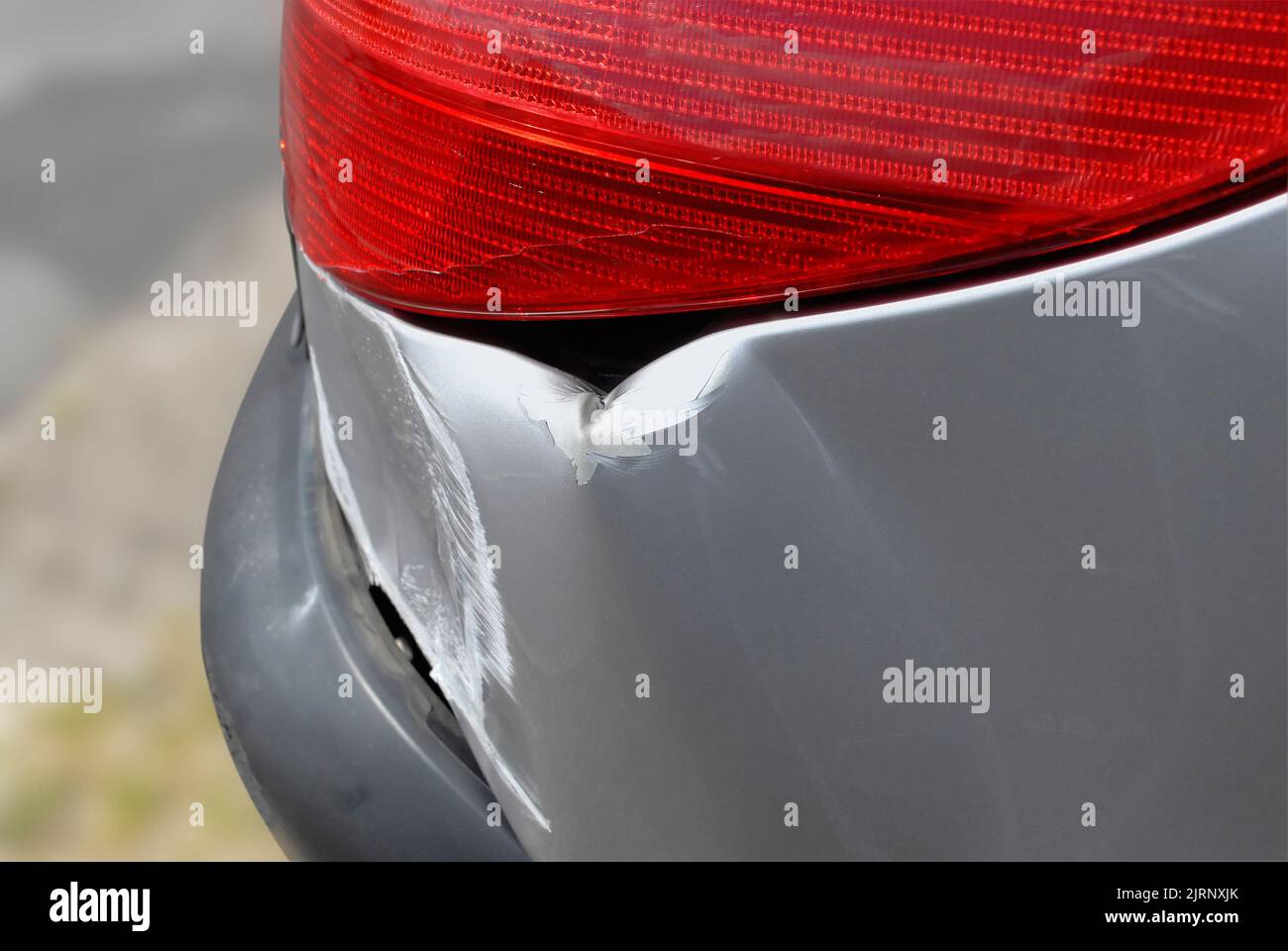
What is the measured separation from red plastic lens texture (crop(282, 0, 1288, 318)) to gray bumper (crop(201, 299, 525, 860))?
527 millimetres

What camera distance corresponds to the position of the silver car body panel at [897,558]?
33.4 inches

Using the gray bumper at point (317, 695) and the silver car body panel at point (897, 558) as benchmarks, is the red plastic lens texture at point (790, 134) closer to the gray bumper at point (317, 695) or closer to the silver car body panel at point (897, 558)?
the silver car body panel at point (897, 558)

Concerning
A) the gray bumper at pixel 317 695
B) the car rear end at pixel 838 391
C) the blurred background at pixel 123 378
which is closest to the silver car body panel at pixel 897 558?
the car rear end at pixel 838 391

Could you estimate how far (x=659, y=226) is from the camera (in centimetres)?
87

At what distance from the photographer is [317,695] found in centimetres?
132

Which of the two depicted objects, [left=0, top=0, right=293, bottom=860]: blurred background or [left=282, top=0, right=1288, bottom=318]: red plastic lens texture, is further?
[left=0, top=0, right=293, bottom=860]: blurred background

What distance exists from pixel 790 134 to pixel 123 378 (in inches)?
92.2

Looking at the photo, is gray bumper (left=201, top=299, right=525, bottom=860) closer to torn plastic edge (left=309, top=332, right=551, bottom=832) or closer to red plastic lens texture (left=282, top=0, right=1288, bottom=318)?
torn plastic edge (left=309, top=332, right=551, bottom=832)

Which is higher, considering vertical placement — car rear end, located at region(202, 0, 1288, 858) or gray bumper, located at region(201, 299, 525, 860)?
car rear end, located at region(202, 0, 1288, 858)

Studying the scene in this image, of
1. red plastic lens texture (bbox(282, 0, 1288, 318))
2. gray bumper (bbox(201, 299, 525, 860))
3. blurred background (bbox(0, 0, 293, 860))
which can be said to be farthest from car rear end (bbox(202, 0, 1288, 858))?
blurred background (bbox(0, 0, 293, 860))

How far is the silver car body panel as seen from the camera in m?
0.85

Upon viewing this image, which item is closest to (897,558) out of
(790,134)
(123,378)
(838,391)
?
(838,391)

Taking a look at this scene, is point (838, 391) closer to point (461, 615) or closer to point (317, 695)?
point (461, 615)
